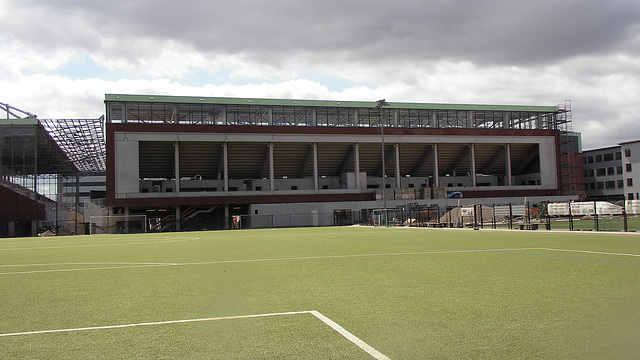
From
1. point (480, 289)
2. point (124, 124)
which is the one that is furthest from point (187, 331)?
point (124, 124)

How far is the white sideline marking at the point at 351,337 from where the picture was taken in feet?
17.3

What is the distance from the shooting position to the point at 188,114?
74.2 m

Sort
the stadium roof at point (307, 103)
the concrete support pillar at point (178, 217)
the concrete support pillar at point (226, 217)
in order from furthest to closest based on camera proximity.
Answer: the stadium roof at point (307, 103)
the concrete support pillar at point (226, 217)
the concrete support pillar at point (178, 217)

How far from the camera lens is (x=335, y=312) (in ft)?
24.4

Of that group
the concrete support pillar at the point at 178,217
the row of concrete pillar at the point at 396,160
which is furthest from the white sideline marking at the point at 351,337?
the row of concrete pillar at the point at 396,160

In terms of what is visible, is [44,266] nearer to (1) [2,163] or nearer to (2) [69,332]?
(2) [69,332]

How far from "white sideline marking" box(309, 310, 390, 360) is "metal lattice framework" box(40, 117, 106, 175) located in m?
67.3

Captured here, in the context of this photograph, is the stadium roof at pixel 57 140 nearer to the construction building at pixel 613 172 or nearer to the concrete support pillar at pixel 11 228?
the concrete support pillar at pixel 11 228

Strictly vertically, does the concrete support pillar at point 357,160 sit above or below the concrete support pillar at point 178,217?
above

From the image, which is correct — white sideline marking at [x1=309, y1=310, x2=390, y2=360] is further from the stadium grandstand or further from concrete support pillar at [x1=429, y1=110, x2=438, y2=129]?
concrete support pillar at [x1=429, y1=110, x2=438, y2=129]

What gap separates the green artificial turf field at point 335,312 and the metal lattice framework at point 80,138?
60.0 meters

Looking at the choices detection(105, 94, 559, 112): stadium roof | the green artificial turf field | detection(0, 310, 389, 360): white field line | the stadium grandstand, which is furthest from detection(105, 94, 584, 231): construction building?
detection(0, 310, 389, 360): white field line

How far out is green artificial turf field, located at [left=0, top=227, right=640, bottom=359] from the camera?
556cm

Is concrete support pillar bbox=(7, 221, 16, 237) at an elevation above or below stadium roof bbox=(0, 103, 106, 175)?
below
